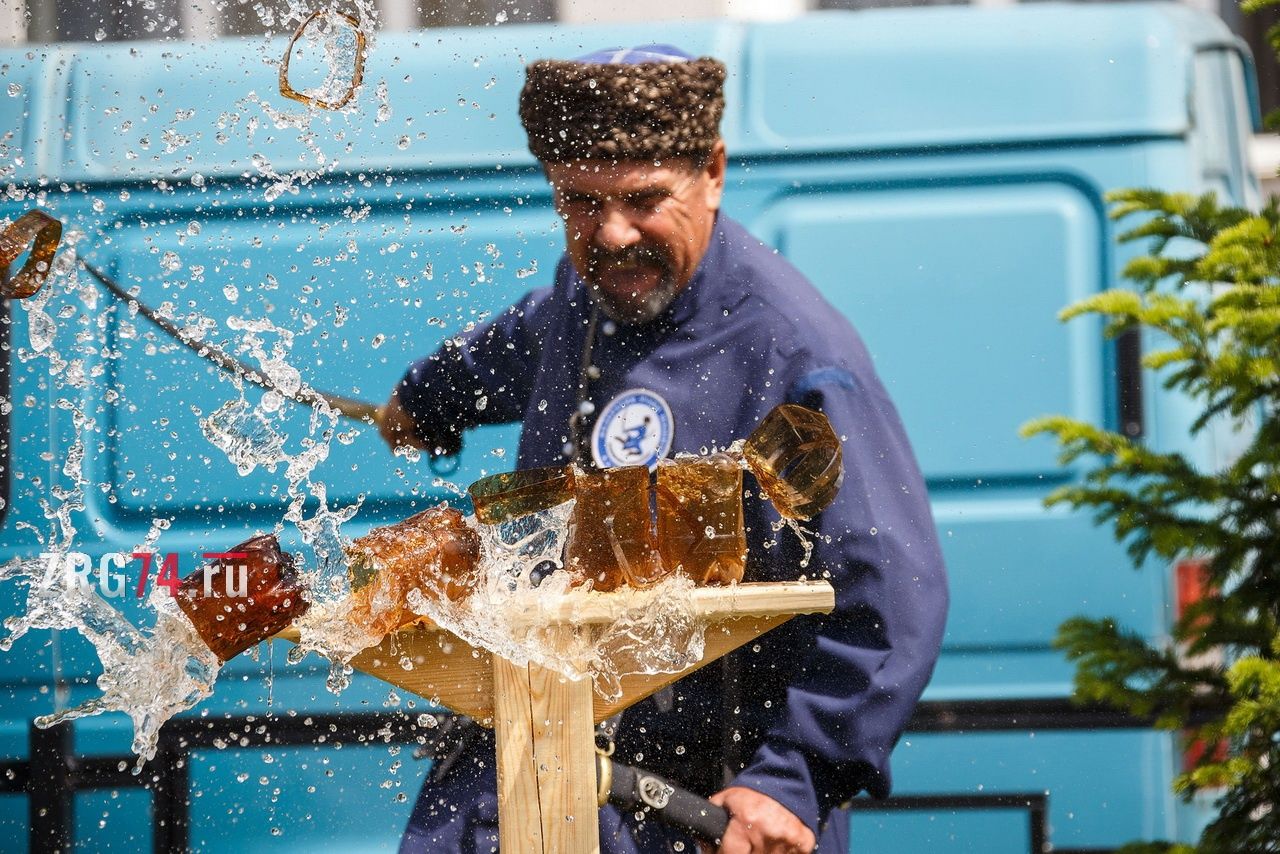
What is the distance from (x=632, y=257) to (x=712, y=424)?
0.33m

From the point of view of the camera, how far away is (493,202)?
3.12m

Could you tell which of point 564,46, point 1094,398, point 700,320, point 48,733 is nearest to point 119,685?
point 700,320

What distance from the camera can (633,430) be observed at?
2.53 m

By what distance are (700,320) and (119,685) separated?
47.6 inches

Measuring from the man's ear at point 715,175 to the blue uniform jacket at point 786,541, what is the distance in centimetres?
5

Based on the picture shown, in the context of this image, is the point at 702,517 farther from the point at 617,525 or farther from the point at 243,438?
the point at 243,438

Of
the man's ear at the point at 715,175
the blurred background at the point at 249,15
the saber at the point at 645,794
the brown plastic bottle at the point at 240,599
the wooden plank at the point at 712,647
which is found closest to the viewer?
the brown plastic bottle at the point at 240,599

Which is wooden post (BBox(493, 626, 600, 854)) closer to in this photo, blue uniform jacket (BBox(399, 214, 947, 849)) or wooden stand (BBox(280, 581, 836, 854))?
wooden stand (BBox(280, 581, 836, 854))

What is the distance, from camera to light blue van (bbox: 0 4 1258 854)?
3055mm

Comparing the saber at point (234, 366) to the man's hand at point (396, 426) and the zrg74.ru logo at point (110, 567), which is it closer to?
the man's hand at point (396, 426)

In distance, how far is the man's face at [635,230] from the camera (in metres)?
2.53

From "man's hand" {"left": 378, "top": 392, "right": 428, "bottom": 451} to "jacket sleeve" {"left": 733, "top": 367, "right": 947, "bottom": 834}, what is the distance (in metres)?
0.98

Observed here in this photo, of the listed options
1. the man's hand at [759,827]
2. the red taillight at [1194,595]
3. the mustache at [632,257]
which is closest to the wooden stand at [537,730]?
the man's hand at [759,827]

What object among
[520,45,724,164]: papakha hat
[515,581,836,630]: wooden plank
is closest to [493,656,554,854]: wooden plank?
[515,581,836,630]: wooden plank
